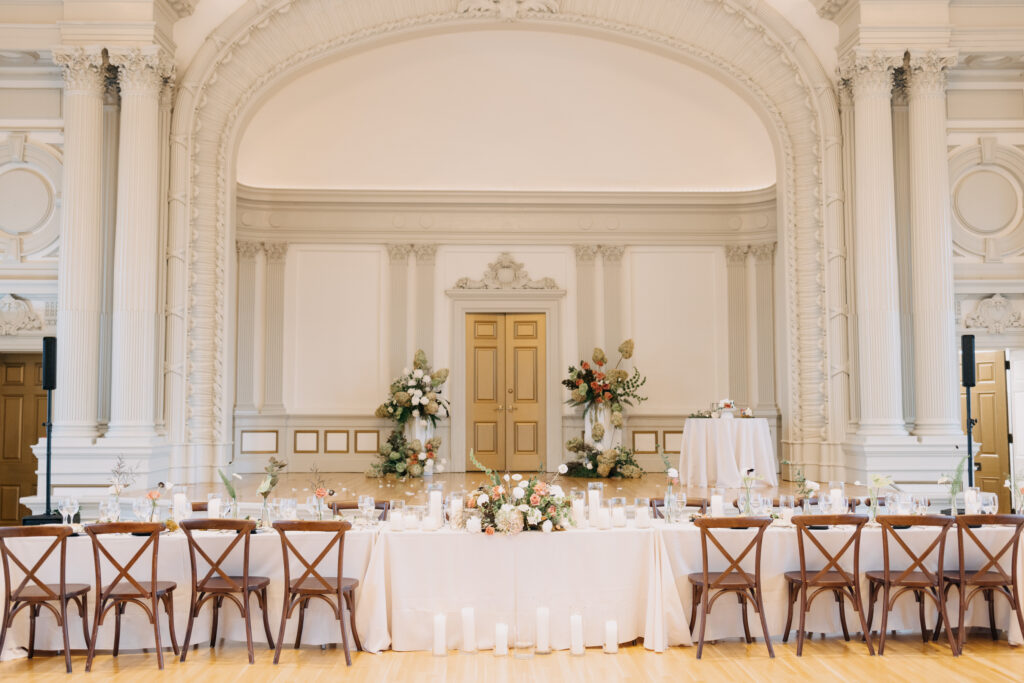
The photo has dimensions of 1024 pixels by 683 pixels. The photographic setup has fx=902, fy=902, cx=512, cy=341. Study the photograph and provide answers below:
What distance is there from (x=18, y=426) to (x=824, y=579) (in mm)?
9014

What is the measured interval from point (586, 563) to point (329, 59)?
8528 mm

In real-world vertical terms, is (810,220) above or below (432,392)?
above

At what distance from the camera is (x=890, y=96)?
1024 centimetres

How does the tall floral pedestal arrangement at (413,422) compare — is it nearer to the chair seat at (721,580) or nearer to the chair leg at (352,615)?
the chair leg at (352,615)

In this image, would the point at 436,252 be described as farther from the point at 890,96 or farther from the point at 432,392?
the point at 890,96

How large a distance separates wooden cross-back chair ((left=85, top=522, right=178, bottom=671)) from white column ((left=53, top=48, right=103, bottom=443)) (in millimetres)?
4707

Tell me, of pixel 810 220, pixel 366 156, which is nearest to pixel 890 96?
pixel 810 220

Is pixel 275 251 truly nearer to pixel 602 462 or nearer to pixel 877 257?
pixel 602 462

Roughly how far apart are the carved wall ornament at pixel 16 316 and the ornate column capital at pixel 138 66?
2.65 m

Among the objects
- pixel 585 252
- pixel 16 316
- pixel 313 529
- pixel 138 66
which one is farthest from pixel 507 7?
pixel 313 529

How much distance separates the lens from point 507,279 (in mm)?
13711

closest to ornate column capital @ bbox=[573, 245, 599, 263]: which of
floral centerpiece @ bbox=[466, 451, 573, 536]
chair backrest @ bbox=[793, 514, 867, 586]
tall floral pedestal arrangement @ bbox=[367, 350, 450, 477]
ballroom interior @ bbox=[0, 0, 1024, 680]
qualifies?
ballroom interior @ bbox=[0, 0, 1024, 680]

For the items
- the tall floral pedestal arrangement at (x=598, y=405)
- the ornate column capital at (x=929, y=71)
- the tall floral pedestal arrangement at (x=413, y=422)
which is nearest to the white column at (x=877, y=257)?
the ornate column capital at (x=929, y=71)

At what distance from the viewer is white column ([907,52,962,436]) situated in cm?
997
